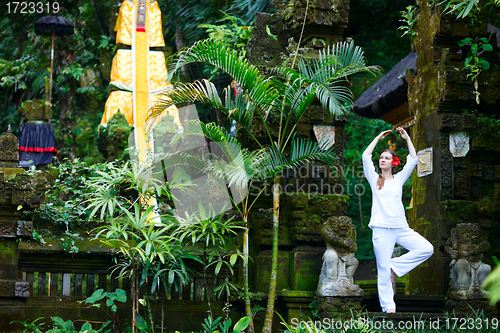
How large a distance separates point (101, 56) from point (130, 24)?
3.07m

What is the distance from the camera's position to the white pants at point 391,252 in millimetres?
6070

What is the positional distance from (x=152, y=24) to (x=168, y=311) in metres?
7.82

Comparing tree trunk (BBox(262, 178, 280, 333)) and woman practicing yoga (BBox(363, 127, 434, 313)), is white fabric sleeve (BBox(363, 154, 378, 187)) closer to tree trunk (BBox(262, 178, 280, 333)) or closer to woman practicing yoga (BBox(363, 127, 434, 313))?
woman practicing yoga (BBox(363, 127, 434, 313))

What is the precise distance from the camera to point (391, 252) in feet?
20.2

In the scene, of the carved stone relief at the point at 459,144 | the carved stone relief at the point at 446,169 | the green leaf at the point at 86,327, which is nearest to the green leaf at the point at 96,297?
the green leaf at the point at 86,327

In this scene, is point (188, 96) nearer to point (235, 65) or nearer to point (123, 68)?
point (235, 65)

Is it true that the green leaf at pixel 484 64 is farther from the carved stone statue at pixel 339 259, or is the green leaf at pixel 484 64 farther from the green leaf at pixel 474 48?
the carved stone statue at pixel 339 259

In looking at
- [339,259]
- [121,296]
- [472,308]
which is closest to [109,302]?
[121,296]

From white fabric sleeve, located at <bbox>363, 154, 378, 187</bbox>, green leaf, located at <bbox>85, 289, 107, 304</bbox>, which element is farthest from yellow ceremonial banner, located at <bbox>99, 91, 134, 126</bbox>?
white fabric sleeve, located at <bbox>363, 154, 378, 187</bbox>

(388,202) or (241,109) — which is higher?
(241,109)

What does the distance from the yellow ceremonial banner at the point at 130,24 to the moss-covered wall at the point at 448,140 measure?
6201 millimetres

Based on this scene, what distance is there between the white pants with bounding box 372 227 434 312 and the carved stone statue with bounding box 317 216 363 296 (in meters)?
0.38

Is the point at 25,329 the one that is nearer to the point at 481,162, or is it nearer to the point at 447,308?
the point at 447,308

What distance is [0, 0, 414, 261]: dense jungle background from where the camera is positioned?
14375 millimetres
